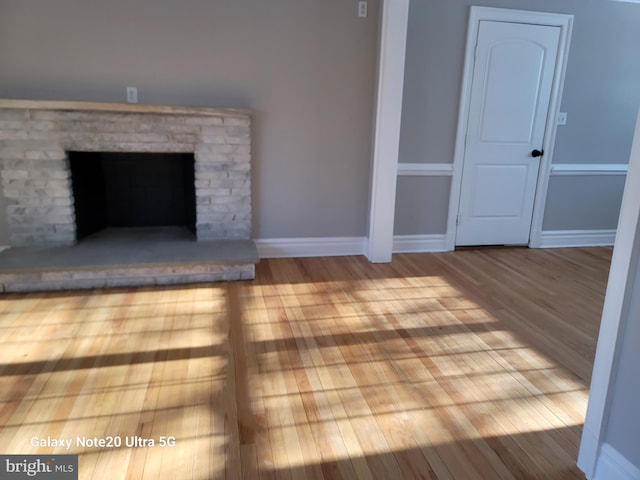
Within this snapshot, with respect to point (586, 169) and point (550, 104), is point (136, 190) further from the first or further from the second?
point (586, 169)

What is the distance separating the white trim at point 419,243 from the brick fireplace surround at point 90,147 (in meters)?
1.56

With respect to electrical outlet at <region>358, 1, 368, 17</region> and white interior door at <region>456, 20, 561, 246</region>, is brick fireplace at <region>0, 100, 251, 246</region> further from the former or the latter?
white interior door at <region>456, 20, 561, 246</region>

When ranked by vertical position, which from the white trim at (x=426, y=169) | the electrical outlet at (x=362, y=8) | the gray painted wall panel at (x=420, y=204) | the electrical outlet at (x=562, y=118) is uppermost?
the electrical outlet at (x=362, y=8)

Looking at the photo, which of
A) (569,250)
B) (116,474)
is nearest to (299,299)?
(116,474)

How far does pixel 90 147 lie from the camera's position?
3400 millimetres

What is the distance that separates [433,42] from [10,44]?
329 centimetres

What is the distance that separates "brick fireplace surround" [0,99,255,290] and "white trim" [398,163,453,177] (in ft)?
4.76

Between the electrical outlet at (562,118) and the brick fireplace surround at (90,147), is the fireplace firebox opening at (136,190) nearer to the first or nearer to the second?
the brick fireplace surround at (90,147)

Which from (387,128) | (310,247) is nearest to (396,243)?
(310,247)

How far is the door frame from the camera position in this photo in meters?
4.09

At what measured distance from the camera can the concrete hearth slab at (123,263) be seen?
10.4 ft

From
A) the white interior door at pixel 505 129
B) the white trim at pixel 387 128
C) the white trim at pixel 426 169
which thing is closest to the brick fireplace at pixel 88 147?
the white trim at pixel 387 128

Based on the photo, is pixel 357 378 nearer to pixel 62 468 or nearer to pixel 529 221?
pixel 62 468

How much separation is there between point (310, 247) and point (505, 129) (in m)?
2.17
